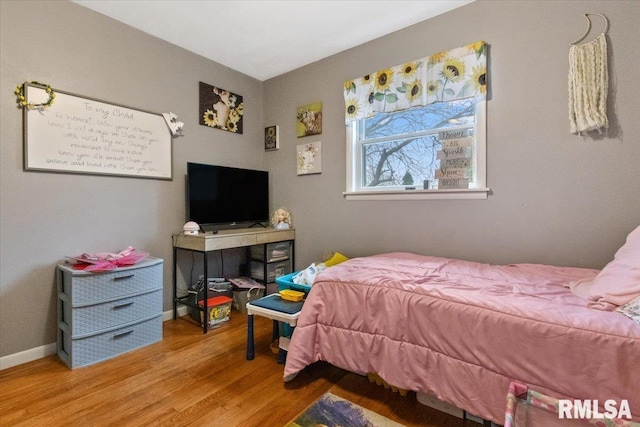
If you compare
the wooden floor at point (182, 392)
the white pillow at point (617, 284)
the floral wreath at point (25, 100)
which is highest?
the floral wreath at point (25, 100)

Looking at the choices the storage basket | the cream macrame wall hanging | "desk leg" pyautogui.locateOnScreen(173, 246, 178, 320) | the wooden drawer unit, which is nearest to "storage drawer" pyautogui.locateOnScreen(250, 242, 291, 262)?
the storage basket

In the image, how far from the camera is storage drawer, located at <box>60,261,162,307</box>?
6.07 feet

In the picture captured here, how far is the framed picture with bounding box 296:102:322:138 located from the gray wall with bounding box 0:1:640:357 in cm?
54

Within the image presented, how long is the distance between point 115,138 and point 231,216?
1.11 meters

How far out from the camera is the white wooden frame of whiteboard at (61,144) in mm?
1900

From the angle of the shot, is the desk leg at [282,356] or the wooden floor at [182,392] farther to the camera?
the desk leg at [282,356]

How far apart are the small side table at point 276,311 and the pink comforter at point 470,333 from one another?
0.35 feet

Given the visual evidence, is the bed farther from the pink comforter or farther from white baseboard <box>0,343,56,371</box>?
white baseboard <box>0,343,56,371</box>

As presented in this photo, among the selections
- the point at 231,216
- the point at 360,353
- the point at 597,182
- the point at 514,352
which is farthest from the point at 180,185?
the point at 597,182

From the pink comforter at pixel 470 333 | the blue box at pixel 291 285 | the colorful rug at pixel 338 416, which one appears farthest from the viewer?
the blue box at pixel 291 285

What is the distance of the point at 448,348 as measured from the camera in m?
1.28

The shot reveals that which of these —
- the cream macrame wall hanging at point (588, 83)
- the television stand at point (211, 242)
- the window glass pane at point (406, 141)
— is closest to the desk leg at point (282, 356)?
the television stand at point (211, 242)

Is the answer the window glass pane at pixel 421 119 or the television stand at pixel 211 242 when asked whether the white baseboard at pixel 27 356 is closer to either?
the television stand at pixel 211 242

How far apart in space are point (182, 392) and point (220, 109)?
8.05ft
